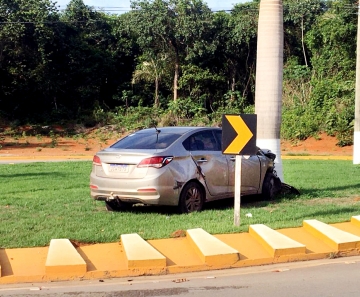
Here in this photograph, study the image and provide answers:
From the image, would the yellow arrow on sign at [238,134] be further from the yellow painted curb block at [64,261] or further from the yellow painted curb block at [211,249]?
the yellow painted curb block at [64,261]

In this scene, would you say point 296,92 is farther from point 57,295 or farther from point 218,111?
point 57,295

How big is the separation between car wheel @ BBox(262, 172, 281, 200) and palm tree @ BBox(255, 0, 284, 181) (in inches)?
30.2

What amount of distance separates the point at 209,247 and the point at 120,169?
10.1 feet

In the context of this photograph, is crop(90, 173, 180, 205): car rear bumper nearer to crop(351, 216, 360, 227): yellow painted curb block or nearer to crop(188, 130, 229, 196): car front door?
crop(188, 130, 229, 196): car front door

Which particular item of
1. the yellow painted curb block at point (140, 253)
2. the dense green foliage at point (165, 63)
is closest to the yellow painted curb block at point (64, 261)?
the yellow painted curb block at point (140, 253)

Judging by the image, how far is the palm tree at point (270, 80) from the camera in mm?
13859

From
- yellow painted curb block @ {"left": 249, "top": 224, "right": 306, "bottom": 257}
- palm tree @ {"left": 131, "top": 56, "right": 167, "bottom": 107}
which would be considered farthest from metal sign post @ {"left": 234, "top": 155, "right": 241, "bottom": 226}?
palm tree @ {"left": 131, "top": 56, "right": 167, "bottom": 107}

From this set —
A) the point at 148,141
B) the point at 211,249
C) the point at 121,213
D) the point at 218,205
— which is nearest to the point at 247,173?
the point at 218,205

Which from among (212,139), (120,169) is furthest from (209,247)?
(212,139)

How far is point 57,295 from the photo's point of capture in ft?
20.8

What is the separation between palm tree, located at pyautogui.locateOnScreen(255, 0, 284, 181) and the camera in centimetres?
1386

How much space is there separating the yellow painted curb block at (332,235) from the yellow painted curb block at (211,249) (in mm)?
1582

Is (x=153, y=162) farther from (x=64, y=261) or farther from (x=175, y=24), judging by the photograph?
(x=175, y=24)

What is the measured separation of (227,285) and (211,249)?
3.79ft
